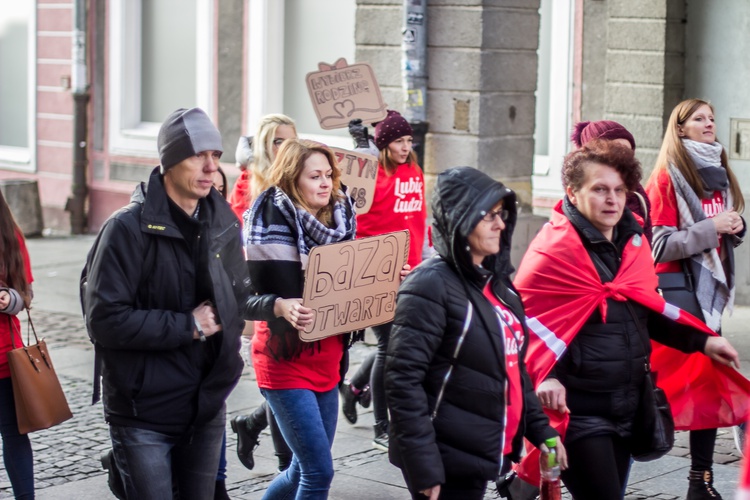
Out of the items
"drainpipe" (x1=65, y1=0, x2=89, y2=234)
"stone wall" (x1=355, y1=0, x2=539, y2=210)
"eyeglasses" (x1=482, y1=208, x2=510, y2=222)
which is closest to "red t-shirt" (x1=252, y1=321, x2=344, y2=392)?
"eyeglasses" (x1=482, y1=208, x2=510, y2=222)

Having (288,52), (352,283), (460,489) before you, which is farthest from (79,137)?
(460,489)

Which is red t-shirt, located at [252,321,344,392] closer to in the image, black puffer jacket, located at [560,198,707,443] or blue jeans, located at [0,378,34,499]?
black puffer jacket, located at [560,198,707,443]

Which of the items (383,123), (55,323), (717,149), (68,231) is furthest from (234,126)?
(717,149)

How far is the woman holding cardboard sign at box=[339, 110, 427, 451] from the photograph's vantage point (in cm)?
782

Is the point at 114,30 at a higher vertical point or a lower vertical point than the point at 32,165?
higher

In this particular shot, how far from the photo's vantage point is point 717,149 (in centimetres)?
678

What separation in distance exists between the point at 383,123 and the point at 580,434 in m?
3.37

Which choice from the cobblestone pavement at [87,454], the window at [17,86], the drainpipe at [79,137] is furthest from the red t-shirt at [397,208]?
the window at [17,86]

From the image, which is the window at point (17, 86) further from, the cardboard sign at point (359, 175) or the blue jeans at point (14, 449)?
the blue jeans at point (14, 449)

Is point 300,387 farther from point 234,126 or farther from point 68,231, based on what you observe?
point 68,231

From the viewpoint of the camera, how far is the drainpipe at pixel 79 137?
16.6m

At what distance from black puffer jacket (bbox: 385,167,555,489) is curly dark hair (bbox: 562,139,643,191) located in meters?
0.72

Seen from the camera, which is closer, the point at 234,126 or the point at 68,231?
the point at 234,126

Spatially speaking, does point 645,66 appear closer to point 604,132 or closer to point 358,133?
point 358,133
